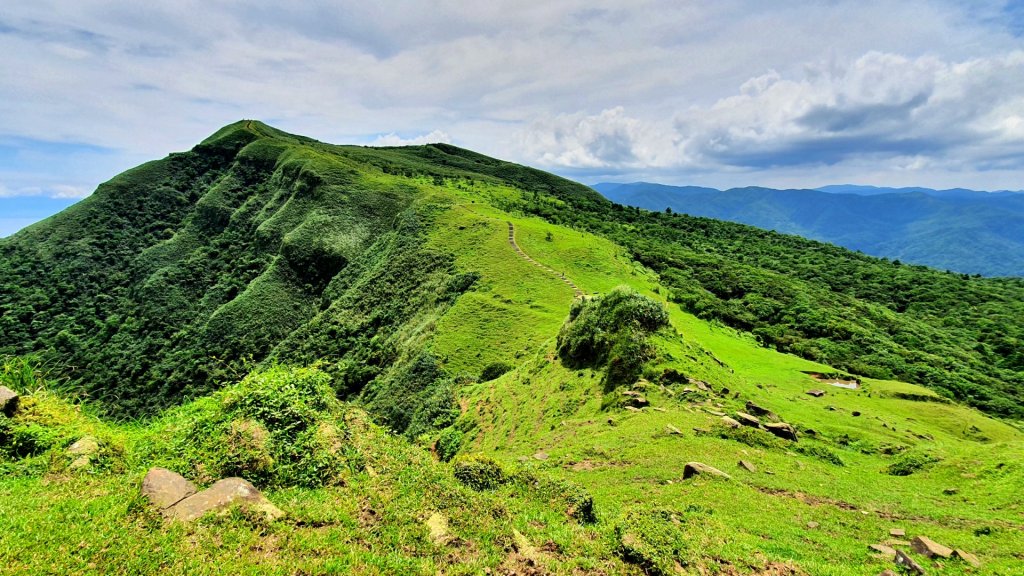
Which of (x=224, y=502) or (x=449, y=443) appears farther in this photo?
(x=449, y=443)

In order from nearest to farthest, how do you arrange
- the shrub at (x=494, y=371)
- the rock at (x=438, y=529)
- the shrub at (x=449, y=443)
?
the rock at (x=438, y=529)
the shrub at (x=449, y=443)
the shrub at (x=494, y=371)

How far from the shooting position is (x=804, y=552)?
33.6 ft

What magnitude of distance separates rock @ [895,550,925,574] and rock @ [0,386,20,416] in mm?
19717


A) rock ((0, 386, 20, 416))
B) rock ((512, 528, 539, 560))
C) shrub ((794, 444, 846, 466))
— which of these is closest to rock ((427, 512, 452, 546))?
rock ((512, 528, 539, 560))

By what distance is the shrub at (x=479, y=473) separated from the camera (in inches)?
452

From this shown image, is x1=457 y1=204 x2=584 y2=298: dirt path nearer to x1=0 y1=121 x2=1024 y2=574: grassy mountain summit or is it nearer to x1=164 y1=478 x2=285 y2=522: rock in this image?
x1=0 y1=121 x2=1024 y2=574: grassy mountain summit

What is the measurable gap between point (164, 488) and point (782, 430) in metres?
19.9

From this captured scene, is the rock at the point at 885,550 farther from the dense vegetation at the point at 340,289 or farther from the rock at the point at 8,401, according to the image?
the dense vegetation at the point at 340,289

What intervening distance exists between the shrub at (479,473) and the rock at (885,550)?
28.6 ft

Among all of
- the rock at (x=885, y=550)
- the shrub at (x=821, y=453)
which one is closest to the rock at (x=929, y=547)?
the rock at (x=885, y=550)

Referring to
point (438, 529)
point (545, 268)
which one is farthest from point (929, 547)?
point (545, 268)

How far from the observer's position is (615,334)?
23.9 meters

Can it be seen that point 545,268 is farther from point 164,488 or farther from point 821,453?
point 164,488

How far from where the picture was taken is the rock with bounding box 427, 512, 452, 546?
8.63 metres
